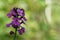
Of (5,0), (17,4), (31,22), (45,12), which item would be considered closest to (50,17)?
(45,12)

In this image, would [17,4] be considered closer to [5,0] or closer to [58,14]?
[5,0]

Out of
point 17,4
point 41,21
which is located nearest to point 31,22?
point 41,21

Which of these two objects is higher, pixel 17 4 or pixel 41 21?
pixel 17 4

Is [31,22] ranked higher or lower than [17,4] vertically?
lower

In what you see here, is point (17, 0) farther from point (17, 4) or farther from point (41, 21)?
point (41, 21)

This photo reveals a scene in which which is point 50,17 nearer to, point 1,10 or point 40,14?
point 40,14
